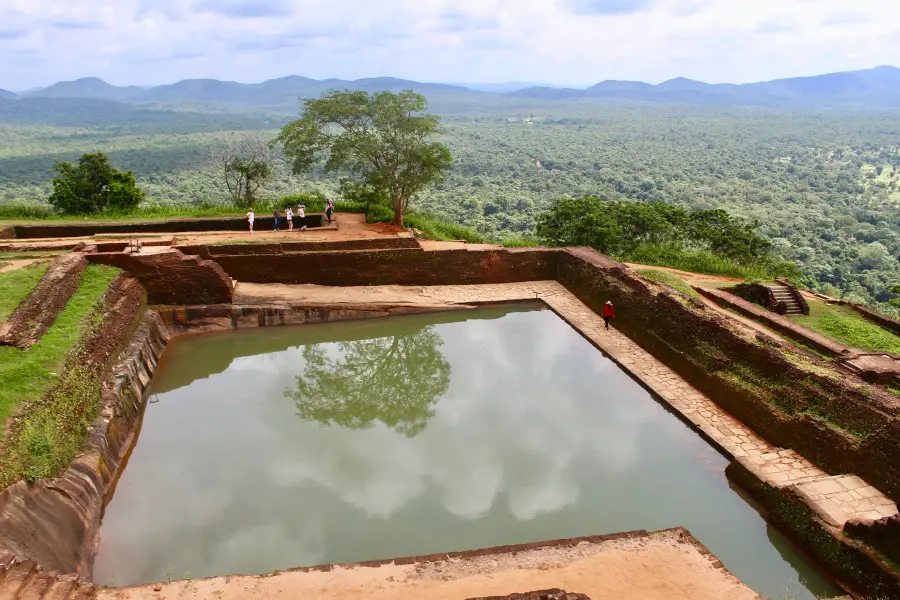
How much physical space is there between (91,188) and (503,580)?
16259 mm

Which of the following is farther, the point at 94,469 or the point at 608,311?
the point at 608,311

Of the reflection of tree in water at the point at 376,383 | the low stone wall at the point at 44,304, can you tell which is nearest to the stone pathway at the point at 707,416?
the reflection of tree in water at the point at 376,383

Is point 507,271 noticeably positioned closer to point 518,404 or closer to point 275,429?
point 518,404

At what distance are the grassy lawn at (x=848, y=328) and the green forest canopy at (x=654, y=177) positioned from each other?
27.8 feet

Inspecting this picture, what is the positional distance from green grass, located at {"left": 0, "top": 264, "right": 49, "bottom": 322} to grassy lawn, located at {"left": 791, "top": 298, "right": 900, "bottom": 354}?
1286cm

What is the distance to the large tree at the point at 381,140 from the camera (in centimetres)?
1536

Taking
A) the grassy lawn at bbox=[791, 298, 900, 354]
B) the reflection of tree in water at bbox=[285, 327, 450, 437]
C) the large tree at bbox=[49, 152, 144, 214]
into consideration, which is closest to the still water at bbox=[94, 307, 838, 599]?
the reflection of tree in water at bbox=[285, 327, 450, 437]

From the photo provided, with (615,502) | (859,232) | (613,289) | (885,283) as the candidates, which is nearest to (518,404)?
(615,502)

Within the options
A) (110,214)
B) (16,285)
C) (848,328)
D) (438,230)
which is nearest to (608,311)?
(848,328)

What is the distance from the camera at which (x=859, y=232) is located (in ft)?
101

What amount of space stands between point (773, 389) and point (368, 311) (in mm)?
7159

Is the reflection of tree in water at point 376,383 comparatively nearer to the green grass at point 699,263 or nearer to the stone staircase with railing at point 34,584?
the stone staircase with railing at point 34,584

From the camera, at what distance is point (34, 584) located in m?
4.86

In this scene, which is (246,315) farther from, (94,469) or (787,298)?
(787,298)
